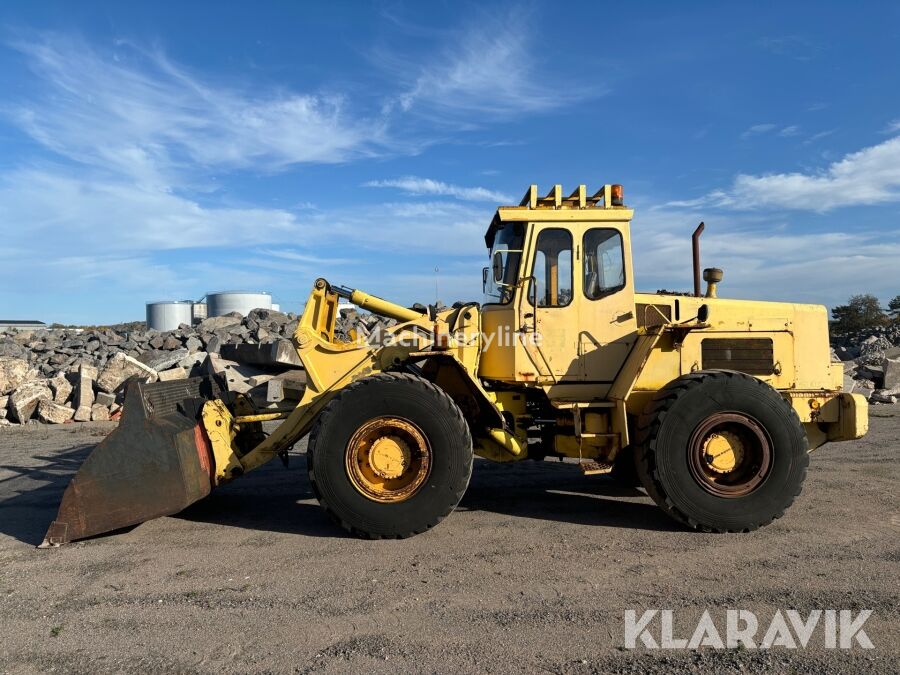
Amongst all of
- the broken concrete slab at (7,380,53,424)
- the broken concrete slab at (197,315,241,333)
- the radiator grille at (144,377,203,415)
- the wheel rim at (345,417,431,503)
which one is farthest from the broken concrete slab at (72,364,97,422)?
the wheel rim at (345,417,431,503)

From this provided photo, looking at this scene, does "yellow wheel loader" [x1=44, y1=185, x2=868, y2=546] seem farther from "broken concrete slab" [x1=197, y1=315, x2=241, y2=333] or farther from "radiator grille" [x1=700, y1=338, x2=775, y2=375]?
"broken concrete slab" [x1=197, y1=315, x2=241, y2=333]

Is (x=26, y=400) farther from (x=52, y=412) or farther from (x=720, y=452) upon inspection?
(x=720, y=452)

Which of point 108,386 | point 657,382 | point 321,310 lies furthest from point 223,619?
point 108,386

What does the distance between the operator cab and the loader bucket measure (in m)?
2.86

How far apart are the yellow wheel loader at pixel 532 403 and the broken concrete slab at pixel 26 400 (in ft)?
25.8

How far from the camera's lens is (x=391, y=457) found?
504 cm

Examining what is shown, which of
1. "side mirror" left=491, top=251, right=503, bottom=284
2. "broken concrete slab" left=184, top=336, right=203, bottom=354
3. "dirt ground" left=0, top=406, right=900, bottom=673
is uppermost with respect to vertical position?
"side mirror" left=491, top=251, right=503, bottom=284

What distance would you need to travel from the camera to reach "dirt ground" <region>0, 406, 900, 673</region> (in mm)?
3174

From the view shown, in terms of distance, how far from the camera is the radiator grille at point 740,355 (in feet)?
18.3

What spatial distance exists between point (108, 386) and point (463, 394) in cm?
997

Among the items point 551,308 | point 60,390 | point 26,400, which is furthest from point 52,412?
point 551,308

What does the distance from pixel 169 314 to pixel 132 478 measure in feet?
107

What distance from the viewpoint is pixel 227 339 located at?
16.6 m

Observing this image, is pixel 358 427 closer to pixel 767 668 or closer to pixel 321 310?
pixel 321 310
